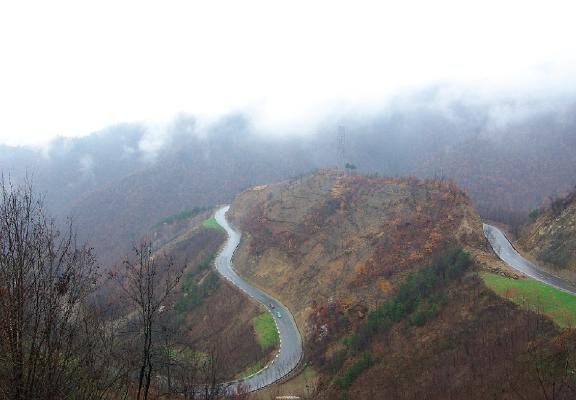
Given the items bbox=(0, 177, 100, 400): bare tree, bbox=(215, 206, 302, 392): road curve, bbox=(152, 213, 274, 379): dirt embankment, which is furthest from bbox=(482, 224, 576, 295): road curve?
bbox=(0, 177, 100, 400): bare tree

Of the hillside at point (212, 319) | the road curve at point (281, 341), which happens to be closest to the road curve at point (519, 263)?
the road curve at point (281, 341)

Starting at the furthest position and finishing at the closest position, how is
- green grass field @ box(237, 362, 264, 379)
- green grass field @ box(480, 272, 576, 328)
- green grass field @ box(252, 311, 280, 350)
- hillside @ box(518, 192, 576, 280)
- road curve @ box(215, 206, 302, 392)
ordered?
green grass field @ box(252, 311, 280, 350) < green grass field @ box(237, 362, 264, 379) < road curve @ box(215, 206, 302, 392) < hillside @ box(518, 192, 576, 280) < green grass field @ box(480, 272, 576, 328)

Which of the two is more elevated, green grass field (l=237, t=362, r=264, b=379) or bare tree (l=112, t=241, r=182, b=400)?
bare tree (l=112, t=241, r=182, b=400)

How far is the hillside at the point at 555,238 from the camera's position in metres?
→ 39.8

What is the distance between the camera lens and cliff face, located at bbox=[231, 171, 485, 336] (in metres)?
48.0

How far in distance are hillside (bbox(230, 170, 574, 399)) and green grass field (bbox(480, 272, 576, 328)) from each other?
33.0 inches

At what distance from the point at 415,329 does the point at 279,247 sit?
34165mm

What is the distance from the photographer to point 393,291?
44.9 m

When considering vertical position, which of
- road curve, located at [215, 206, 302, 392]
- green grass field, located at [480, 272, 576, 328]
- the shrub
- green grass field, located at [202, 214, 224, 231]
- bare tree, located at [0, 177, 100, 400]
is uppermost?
bare tree, located at [0, 177, 100, 400]

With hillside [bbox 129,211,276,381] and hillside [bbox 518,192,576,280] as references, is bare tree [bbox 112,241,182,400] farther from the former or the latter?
hillside [bbox 518,192,576,280]

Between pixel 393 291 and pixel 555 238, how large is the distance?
1658 centimetres

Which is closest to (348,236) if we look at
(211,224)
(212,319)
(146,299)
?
(212,319)

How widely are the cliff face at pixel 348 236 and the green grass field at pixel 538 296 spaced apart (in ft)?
24.7

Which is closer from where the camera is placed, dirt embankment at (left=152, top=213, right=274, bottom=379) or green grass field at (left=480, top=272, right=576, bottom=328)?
green grass field at (left=480, top=272, right=576, bottom=328)
